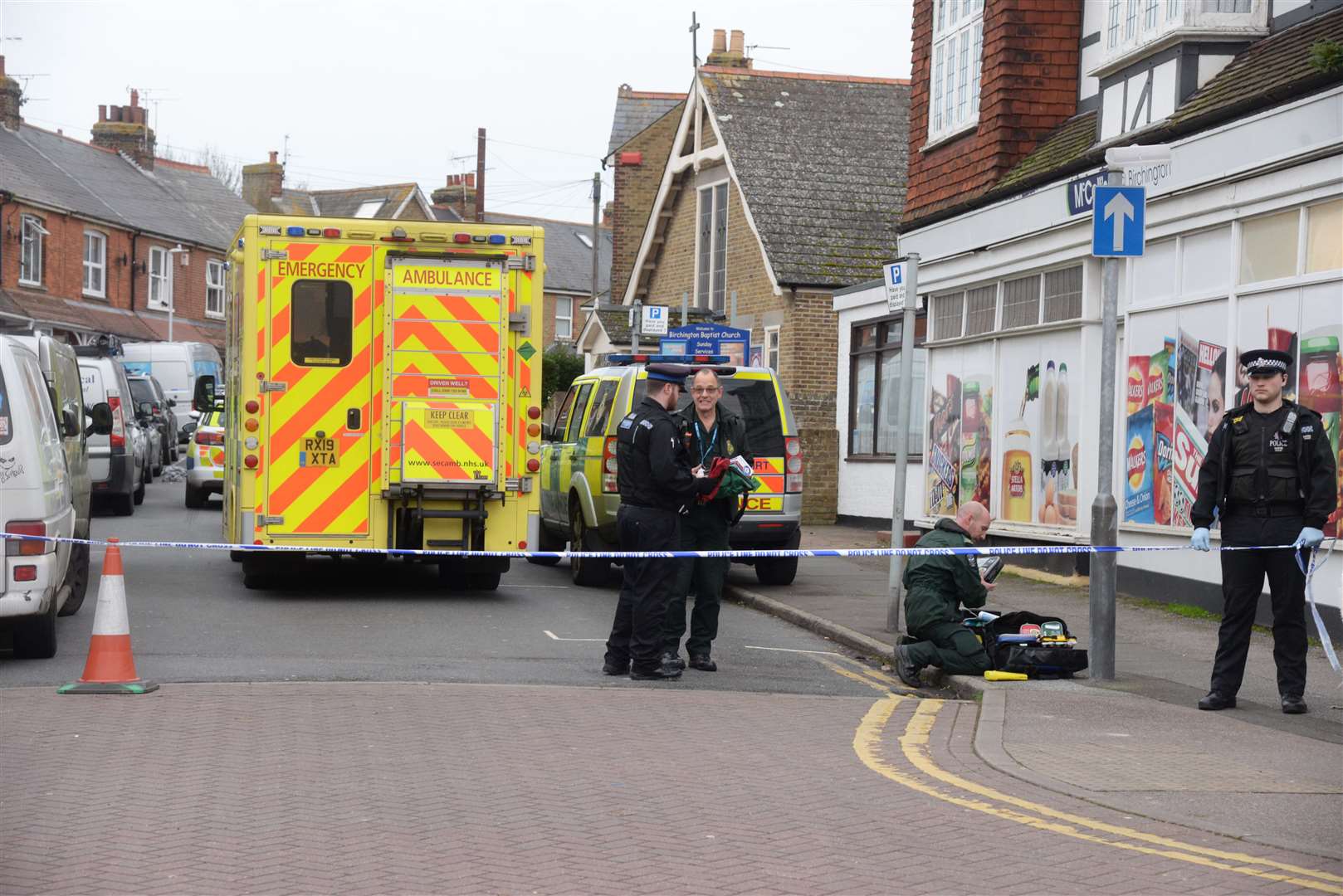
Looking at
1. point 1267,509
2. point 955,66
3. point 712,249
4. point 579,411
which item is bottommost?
point 1267,509

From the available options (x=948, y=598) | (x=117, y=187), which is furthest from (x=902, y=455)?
(x=117, y=187)

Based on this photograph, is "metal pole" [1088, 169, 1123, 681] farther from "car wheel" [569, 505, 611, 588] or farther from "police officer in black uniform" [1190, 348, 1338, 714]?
"car wheel" [569, 505, 611, 588]

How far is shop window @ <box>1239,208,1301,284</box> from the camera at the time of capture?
12297 millimetres

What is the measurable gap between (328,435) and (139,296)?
40.0 meters

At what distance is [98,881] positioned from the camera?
5.39m

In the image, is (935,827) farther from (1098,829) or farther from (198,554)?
(198,554)

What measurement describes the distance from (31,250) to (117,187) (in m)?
7.58

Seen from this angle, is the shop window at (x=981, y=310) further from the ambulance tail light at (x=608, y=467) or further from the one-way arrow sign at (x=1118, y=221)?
the one-way arrow sign at (x=1118, y=221)

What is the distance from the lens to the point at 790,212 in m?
27.2

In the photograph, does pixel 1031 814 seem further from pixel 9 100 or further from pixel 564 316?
pixel 564 316

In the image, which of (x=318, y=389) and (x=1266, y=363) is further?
(x=318, y=389)

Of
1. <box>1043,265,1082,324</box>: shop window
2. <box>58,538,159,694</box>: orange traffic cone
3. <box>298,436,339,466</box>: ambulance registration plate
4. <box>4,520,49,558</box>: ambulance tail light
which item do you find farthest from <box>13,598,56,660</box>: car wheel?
<box>1043,265,1082,324</box>: shop window

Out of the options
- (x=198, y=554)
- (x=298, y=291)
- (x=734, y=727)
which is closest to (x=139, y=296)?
(x=198, y=554)

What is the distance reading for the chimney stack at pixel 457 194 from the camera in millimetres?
70938
